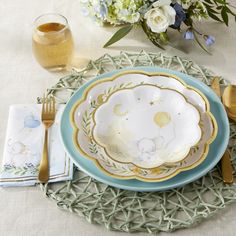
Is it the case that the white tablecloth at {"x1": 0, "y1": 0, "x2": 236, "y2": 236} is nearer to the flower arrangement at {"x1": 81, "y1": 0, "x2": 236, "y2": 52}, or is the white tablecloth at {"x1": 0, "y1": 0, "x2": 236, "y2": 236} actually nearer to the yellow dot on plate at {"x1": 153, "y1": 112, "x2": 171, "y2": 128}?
the flower arrangement at {"x1": 81, "y1": 0, "x2": 236, "y2": 52}

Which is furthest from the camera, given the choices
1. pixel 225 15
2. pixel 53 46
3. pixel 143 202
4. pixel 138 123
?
pixel 225 15

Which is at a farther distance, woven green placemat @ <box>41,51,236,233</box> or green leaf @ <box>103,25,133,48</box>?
green leaf @ <box>103,25,133,48</box>

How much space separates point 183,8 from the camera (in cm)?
108

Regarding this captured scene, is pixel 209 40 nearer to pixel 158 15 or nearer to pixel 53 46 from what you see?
pixel 158 15

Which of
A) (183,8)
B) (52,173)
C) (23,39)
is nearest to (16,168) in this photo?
(52,173)

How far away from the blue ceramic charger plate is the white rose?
16cm

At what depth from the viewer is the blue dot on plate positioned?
872 mm

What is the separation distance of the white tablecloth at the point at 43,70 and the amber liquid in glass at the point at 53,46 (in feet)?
0.09

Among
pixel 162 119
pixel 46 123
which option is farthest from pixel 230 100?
pixel 46 123

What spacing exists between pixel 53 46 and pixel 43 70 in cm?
7

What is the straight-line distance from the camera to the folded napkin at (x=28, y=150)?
79 cm

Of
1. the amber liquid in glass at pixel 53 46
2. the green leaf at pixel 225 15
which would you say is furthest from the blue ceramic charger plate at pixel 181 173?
the green leaf at pixel 225 15

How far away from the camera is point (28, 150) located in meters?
0.83

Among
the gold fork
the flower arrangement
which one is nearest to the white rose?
the flower arrangement
